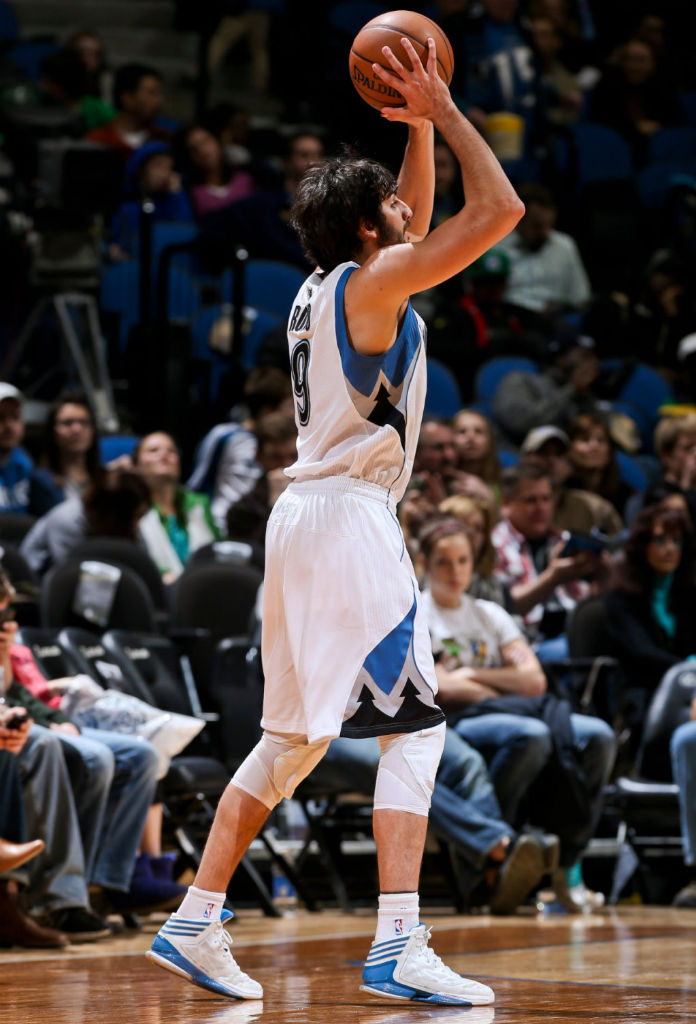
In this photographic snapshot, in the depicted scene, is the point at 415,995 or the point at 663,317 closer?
the point at 415,995

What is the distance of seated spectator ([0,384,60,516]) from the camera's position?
24.1 feet

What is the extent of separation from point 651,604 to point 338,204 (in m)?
3.86

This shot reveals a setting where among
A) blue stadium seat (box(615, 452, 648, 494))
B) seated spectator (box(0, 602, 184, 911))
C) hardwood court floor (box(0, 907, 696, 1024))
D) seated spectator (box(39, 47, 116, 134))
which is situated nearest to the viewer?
hardwood court floor (box(0, 907, 696, 1024))

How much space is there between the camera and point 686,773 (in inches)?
236

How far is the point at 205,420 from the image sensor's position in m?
9.05

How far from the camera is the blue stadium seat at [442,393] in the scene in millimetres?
9250

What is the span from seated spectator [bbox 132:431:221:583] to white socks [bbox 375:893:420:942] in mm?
4214

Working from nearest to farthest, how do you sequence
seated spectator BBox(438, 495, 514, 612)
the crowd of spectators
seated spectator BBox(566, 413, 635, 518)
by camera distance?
the crowd of spectators < seated spectator BBox(438, 495, 514, 612) < seated spectator BBox(566, 413, 635, 518)

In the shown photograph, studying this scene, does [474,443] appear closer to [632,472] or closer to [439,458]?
[439,458]

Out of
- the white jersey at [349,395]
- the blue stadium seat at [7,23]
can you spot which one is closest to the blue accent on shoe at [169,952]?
the white jersey at [349,395]

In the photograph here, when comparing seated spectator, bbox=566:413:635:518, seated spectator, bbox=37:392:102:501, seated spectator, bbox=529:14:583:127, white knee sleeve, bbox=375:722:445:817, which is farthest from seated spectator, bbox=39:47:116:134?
white knee sleeve, bbox=375:722:445:817

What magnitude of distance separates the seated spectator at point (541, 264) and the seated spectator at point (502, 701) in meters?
4.84

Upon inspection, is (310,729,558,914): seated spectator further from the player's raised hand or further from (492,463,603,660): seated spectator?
the player's raised hand

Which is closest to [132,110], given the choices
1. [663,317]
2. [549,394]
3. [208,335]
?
[208,335]
